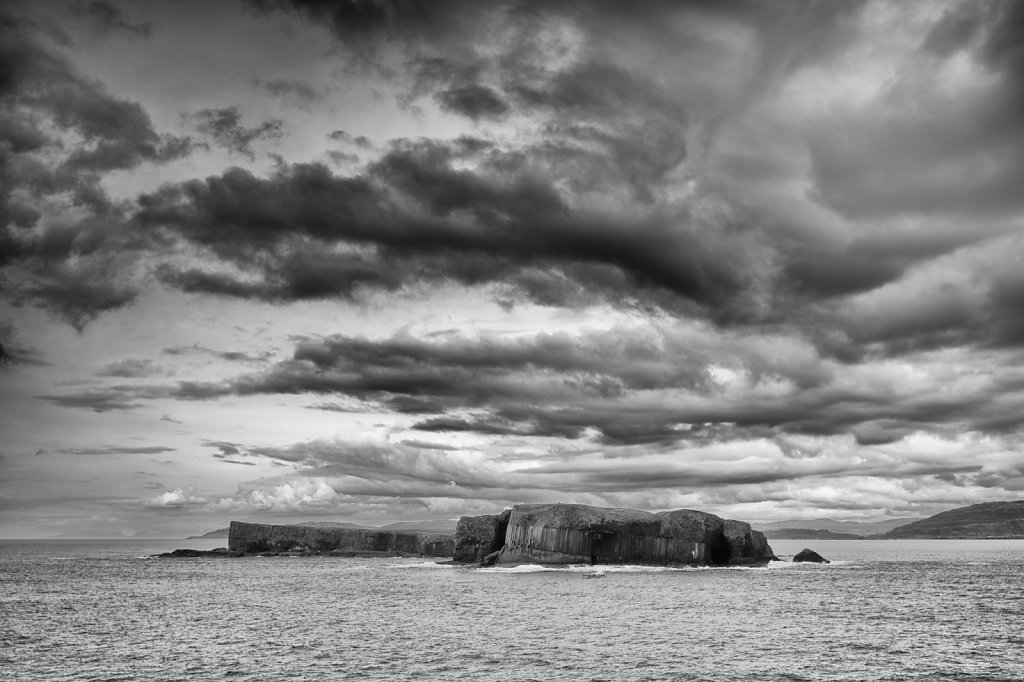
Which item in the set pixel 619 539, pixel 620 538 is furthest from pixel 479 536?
pixel 620 538

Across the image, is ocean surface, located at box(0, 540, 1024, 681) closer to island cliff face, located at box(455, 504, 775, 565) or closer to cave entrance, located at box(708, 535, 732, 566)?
island cliff face, located at box(455, 504, 775, 565)

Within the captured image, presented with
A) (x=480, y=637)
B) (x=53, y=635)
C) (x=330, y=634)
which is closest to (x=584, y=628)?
(x=480, y=637)

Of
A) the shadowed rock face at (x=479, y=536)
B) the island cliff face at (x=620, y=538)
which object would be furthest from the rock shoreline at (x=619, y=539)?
the shadowed rock face at (x=479, y=536)

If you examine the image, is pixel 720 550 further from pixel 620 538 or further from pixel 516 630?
pixel 516 630

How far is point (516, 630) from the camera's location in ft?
170

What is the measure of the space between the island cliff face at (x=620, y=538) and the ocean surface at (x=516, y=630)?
39621 millimetres

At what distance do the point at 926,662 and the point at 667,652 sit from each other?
13421 millimetres

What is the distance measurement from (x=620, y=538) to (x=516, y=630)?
295ft

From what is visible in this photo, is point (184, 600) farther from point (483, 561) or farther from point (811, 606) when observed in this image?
point (483, 561)

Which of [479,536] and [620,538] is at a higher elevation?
[620,538]

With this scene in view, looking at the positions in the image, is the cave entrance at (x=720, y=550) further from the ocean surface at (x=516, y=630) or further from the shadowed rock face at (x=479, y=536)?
the ocean surface at (x=516, y=630)

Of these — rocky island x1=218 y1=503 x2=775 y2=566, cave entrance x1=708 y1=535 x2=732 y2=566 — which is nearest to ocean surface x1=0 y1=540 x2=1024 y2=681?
rocky island x1=218 y1=503 x2=775 y2=566

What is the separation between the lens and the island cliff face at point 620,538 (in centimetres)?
13612

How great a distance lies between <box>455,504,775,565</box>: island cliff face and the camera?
13612 centimetres
